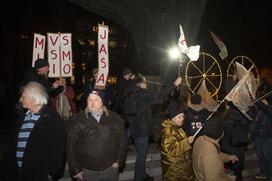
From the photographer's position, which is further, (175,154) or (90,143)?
(175,154)

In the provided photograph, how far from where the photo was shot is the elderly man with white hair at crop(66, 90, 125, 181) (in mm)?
4348

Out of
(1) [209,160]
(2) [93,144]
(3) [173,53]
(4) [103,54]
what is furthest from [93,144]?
(3) [173,53]

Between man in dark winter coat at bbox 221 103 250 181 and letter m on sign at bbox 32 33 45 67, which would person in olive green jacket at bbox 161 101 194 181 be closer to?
man in dark winter coat at bbox 221 103 250 181

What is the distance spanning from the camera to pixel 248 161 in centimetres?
860

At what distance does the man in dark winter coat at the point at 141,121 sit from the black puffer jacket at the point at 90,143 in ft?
6.41

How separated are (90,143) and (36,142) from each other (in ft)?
2.05

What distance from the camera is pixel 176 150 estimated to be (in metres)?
4.89

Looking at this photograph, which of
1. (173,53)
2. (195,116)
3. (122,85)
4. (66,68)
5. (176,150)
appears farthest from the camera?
(173,53)

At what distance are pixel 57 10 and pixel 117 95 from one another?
8182mm

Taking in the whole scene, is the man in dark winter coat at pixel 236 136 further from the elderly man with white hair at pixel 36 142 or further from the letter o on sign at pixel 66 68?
the elderly man with white hair at pixel 36 142

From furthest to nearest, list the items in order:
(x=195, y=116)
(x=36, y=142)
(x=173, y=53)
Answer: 1. (x=173, y=53)
2. (x=195, y=116)
3. (x=36, y=142)

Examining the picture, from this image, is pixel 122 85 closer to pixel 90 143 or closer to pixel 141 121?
pixel 141 121

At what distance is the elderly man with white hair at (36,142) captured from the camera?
13.4 ft

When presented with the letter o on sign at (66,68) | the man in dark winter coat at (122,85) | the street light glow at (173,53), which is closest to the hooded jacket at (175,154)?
the letter o on sign at (66,68)
